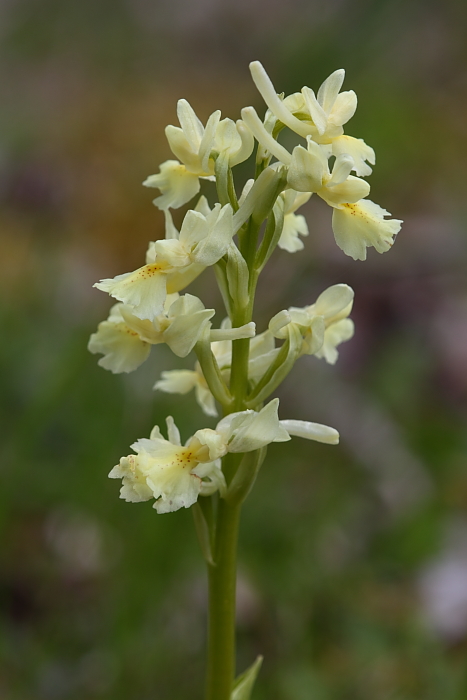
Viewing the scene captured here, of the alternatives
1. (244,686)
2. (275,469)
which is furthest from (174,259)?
(275,469)

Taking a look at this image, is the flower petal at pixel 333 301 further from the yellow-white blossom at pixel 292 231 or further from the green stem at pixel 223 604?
the green stem at pixel 223 604

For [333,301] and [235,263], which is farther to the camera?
[333,301]

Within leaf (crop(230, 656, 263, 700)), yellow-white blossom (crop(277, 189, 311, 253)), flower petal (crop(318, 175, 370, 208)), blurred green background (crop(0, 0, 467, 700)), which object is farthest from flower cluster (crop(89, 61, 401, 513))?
blurred green background (crop(0, 0, 467, 700))

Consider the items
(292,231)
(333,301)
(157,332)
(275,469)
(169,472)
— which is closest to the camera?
(169,472)

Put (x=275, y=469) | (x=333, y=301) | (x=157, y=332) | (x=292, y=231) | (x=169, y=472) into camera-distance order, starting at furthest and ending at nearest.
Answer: (x=275, y=469) < (x=292, y=231) < (x=333, y=301) < (x=157, y=332) < (x=169, y=472)

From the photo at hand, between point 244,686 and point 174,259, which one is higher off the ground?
point 174,259

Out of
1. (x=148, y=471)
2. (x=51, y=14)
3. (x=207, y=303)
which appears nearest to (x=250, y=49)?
(x=51, y=14)

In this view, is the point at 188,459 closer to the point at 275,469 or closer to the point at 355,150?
the point at 355,150

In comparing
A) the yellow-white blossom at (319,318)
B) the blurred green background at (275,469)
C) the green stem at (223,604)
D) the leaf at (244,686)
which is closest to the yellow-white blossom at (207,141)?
the yellow-white blossom at (319,318)

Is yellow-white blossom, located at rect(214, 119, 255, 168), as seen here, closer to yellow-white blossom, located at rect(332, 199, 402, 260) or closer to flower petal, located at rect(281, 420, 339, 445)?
yellow-white blossom, located at rect(332, 199, 402, 260)
